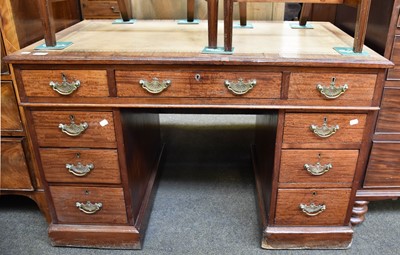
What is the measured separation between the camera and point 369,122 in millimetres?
1166

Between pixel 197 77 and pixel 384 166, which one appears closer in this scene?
pixel 197 77

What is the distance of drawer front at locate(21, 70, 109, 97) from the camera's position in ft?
3.67

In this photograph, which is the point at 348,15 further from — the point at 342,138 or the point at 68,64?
the point at 68,64

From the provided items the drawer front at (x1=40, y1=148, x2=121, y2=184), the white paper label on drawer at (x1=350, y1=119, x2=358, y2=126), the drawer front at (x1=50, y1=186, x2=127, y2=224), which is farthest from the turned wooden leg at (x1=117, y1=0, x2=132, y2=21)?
the white paper label on drawer at (x1=350, y1=119, x2=358, y2=126)

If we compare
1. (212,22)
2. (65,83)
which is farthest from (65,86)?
(212,22)

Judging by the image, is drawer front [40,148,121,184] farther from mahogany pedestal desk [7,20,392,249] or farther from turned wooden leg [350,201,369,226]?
turned wooden leg [350,201,369,226]

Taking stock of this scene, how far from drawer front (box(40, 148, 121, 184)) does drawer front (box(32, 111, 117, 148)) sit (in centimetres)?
3

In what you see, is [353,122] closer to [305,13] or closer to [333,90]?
[333,90]

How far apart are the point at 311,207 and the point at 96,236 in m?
0.82

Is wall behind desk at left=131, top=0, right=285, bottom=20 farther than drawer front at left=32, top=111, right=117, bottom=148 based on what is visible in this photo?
Yes

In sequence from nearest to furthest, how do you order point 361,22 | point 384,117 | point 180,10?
point 361,22 < point 384,117 < point 180,10

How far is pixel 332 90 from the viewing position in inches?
43.6

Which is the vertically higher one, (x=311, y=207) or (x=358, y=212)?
(x=311, y=207)

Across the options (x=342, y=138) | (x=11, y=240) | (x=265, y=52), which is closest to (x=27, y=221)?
(x=11, y=240)
